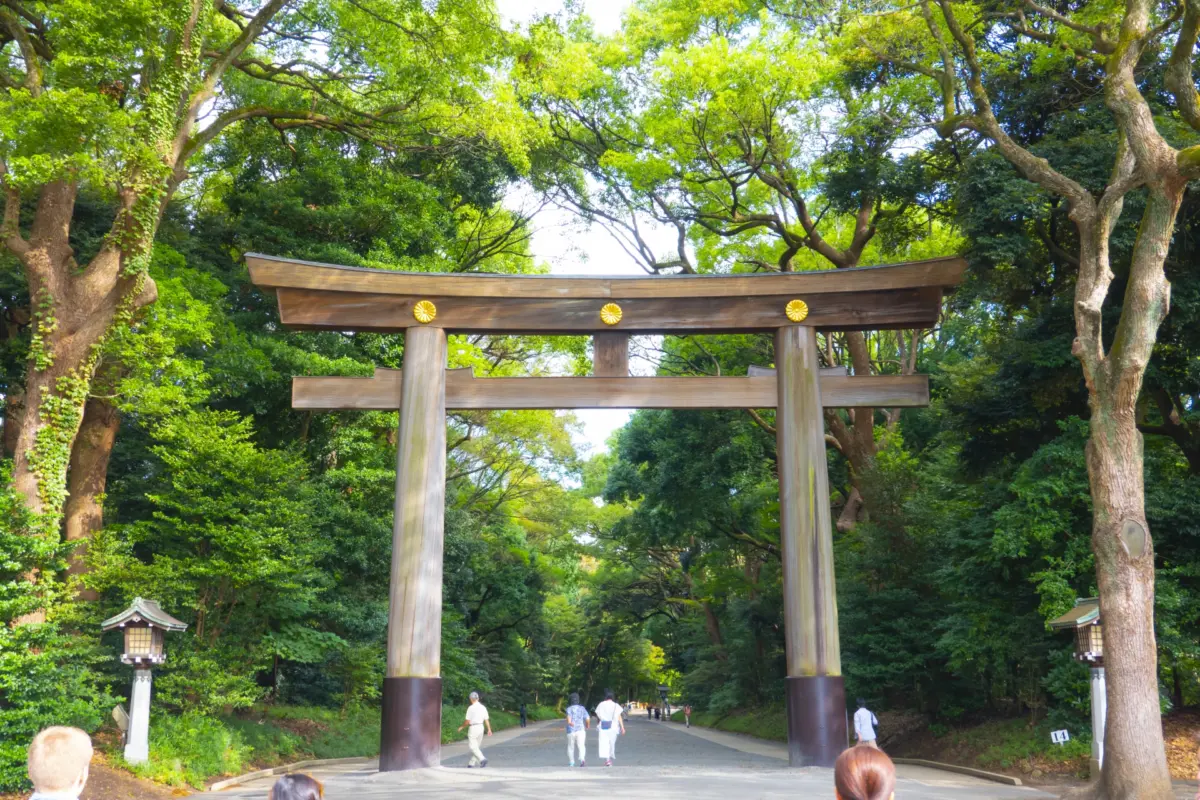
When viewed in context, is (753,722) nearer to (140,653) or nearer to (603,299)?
(603,299)

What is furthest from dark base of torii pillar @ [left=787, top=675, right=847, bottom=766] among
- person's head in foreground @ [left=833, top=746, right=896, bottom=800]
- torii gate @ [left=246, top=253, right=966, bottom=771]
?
person's head in foreground @ [left=833, top=746, right=896, bottom=800]

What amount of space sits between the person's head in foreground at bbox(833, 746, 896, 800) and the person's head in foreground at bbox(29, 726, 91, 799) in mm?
2252

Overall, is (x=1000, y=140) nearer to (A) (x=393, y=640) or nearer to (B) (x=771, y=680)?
(A) (x=393, y=640)

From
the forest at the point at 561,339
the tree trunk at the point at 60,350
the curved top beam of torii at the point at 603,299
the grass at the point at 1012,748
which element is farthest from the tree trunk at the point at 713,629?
the tree trunk at the point at 60,350

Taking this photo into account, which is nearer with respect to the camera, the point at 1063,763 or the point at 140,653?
the point at 140,653

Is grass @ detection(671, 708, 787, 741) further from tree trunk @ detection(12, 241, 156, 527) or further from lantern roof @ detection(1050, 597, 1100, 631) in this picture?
tree trunk @ detection(12, 241, 156, 527)

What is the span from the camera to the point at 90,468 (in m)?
16.5

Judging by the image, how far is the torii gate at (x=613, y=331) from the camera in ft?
39.0

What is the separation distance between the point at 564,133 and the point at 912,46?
9335 mm

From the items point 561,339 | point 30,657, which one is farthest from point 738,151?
point 30,657

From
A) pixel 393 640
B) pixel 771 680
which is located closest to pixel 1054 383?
pixel 393 640

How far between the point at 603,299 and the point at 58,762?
32.9ft

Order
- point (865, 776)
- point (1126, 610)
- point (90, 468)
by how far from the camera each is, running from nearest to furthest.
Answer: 1. point (865, 776)
2. point (1126, 610)
3. point (90, 468)

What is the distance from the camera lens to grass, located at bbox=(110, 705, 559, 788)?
12.7 metres
